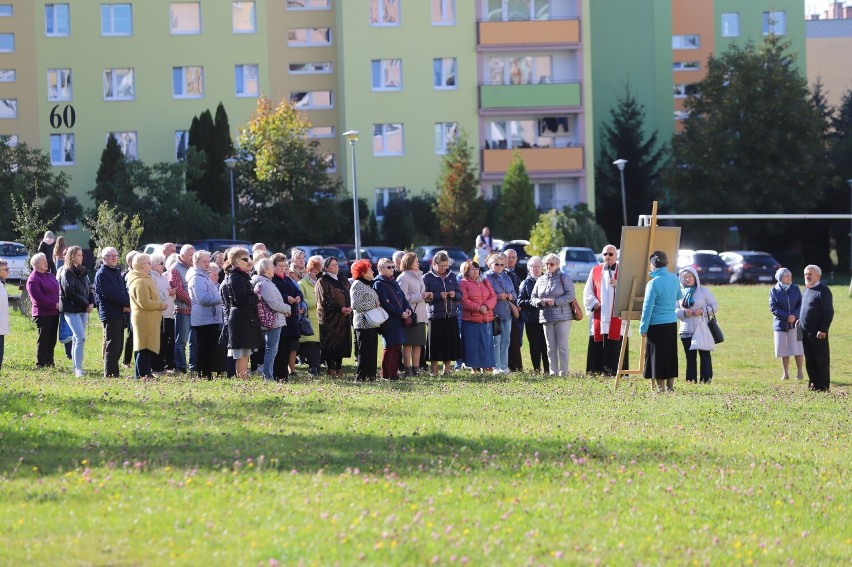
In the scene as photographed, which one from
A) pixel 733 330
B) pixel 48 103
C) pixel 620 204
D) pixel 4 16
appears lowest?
pixel 733 330

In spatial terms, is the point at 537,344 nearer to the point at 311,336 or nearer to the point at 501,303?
the point at 501,303

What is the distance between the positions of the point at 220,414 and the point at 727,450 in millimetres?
4929

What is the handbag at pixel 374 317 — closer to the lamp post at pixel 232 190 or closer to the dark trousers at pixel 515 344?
the dark trousers at pixel 515 344

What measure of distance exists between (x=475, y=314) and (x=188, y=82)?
49262mm

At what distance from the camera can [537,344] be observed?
21.8 metres

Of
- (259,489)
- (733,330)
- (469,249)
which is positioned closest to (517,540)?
(259,489)

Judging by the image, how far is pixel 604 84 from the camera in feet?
260

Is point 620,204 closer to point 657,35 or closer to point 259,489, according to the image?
point 657,35

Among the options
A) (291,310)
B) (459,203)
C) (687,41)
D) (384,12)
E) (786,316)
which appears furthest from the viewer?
(687,41)

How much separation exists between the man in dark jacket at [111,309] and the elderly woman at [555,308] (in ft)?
20.4

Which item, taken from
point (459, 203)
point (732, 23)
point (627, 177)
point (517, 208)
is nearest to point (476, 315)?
point (459, 203)

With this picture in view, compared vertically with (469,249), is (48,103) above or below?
above

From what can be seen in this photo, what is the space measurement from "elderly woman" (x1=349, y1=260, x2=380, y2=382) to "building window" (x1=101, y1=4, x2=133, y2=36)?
168 ft

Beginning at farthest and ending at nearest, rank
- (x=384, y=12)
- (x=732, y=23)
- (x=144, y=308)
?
1. (x=732, y=23)
2. (x=384, y=12)
3. (x=144, y=308)
